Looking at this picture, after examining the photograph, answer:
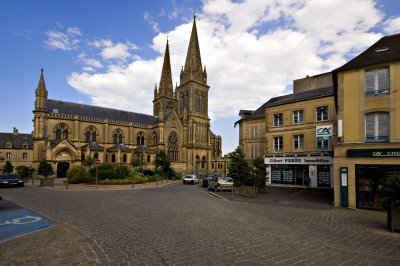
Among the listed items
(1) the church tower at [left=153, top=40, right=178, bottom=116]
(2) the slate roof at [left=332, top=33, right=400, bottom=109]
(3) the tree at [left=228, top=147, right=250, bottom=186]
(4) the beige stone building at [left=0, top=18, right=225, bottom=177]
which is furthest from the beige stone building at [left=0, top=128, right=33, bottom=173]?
(2) the slate roof at [left=332, top=33, right=400, bottom=109]

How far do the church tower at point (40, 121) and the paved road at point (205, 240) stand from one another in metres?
33.9

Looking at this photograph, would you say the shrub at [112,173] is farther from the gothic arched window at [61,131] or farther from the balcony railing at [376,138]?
the balcony railing at [376,138]

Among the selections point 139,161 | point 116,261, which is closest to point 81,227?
point 116,261

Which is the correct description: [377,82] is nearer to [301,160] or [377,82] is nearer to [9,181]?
[301,160]

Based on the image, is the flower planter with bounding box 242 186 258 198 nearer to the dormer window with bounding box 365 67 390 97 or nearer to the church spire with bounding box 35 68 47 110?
the dormer window with bounding box 365 67 390 97

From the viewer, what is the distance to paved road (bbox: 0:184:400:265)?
206 inches

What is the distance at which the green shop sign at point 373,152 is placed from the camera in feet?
35.1

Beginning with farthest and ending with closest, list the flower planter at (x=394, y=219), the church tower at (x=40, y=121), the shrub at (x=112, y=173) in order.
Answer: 1. the church tower at (x=40, y=121)
2. the shrub at (x=112, y=173)
3. the flower planter at (x=394, y=219)

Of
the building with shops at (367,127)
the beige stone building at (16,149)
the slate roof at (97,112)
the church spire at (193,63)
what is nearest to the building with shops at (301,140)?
the building with shops at (367,127)

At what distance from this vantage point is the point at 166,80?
63.7 metres

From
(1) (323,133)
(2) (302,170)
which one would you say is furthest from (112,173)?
(1) (323,133)

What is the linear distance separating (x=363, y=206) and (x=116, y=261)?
12321 millimetres

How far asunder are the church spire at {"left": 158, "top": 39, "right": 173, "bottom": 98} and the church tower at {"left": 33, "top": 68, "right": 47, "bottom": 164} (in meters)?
29.1

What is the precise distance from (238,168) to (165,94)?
4927 cm
